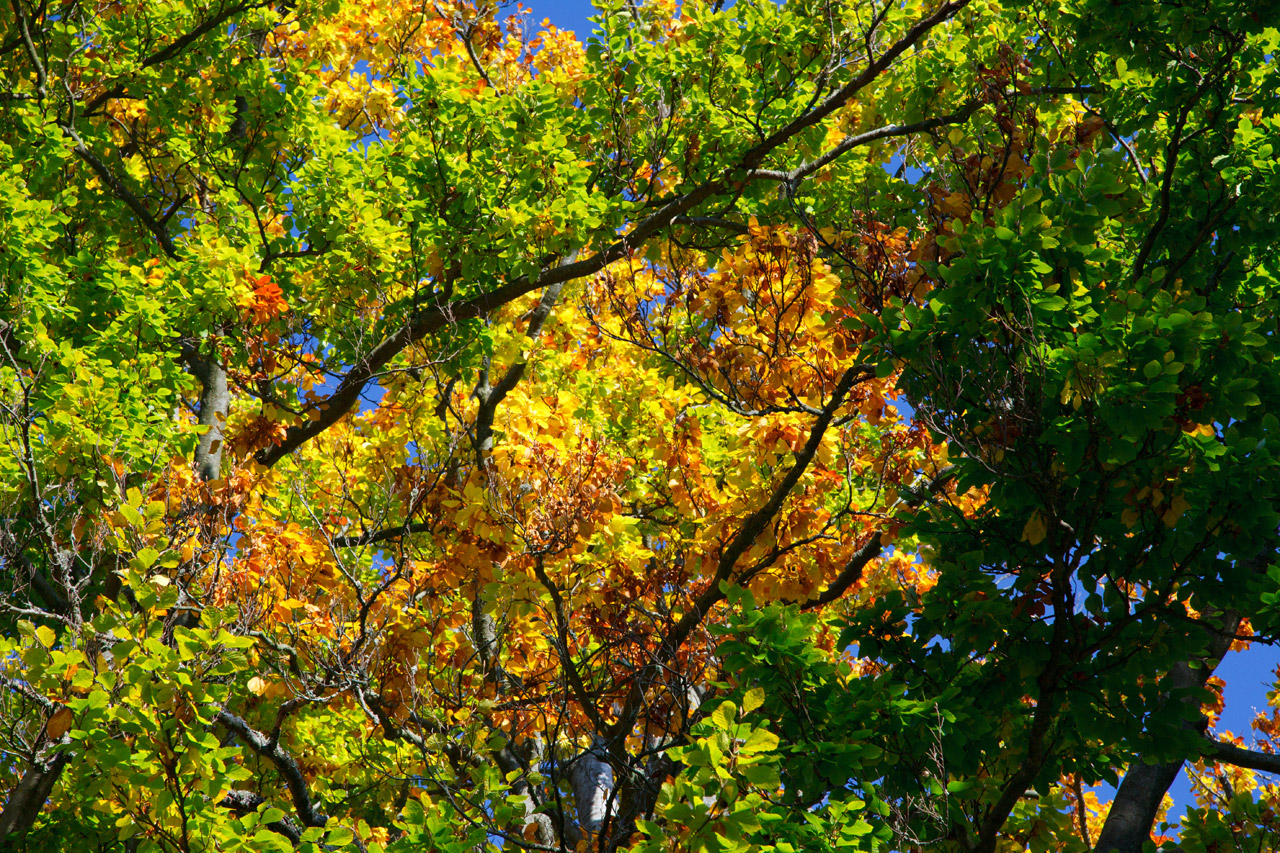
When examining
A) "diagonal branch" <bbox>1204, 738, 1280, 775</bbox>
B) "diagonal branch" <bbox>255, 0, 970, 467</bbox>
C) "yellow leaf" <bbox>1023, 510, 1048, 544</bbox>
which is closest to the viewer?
"yellow leaf" <bbox>1023, 510, 1048, 544</bbox>

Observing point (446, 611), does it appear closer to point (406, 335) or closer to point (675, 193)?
point (406, 335)

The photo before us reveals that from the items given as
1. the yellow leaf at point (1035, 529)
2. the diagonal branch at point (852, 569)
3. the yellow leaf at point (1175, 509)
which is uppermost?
the diagonal branch at point (852, 569)

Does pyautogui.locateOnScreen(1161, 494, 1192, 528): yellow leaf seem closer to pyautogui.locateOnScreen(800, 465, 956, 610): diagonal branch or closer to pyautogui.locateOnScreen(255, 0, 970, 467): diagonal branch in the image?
pyautogui.locateOnScreen(800, 465, 956, 610): diagonal branch

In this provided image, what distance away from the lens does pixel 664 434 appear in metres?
7.25

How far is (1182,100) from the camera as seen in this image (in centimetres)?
530

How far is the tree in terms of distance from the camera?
13.1ft

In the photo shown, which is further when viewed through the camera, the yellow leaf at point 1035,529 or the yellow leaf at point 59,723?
the yellow leaf at point 1035,529

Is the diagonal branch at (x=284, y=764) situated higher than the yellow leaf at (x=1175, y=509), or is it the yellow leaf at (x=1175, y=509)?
the yellow leaf at (x=1175, y=509)

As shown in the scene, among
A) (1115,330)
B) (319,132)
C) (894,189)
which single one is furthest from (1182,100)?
(319,132)

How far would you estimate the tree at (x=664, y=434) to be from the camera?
13.1 feet

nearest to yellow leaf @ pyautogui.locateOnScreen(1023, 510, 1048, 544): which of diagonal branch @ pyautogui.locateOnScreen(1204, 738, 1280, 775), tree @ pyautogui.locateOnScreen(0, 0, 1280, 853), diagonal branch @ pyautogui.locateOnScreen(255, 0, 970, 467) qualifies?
tree @ pyautogui.locateOnScreen(0, 0, 1280, 853)

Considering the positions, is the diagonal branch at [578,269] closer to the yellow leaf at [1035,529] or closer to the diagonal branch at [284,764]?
the diagonal branch at [284,764]

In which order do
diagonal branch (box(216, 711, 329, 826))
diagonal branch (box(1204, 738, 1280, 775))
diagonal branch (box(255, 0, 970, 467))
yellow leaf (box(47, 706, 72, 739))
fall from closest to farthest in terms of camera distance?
yellow leaf (box(47, 706, 72, 739)) < diagonal branch (box(1204, 738, 1280, 775)) < diagonal branch (box(216, 711, 329, 826)) < diagonal branch (box(255, 0, 970, 467))

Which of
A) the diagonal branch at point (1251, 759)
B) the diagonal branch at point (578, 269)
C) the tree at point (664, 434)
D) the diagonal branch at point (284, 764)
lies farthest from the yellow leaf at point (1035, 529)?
the diagonal branch at point (284, 764)
